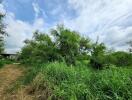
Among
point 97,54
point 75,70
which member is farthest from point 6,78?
point 97,54

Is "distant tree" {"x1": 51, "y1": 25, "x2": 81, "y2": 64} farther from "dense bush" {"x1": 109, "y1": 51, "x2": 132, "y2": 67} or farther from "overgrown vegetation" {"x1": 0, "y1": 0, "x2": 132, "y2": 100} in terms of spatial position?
"dense bush" {"x1": 109, "y1": 51, "x2": 132, "y2": 67}

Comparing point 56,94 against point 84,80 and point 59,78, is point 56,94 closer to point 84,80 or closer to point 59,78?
point 84,80

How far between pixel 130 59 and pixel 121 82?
74.9ft

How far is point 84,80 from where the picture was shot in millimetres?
6832

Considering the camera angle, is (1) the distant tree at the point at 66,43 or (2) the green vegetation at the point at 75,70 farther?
(1) the distant tree at the point at 66,43

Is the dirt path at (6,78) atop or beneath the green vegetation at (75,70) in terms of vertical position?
beneath

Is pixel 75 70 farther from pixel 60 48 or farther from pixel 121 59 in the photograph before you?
pixel 121 59

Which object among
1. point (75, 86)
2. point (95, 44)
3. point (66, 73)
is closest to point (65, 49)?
point (95, 44)

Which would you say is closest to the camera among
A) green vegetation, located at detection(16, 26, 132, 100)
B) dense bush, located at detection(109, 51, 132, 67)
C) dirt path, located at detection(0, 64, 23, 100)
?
green vegetation, located at detection(16, 26, 132, 100)

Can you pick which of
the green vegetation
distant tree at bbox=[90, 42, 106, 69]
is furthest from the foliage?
distant tree at bbox=[90, 42, 106, 69]

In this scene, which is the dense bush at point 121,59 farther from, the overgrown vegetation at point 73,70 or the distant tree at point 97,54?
the distant tree at point 97,54

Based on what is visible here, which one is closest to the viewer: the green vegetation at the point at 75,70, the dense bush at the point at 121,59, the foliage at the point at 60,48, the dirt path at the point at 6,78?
the green vegetation at the point at 75,70

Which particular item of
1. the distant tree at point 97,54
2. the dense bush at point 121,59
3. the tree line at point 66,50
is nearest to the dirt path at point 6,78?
the tree line at point 66,50

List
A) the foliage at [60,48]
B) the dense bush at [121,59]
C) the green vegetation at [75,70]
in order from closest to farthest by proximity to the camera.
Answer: the green vegetation at [75,70]
the foliage at [60,48]
the dense bush at [121,59]
